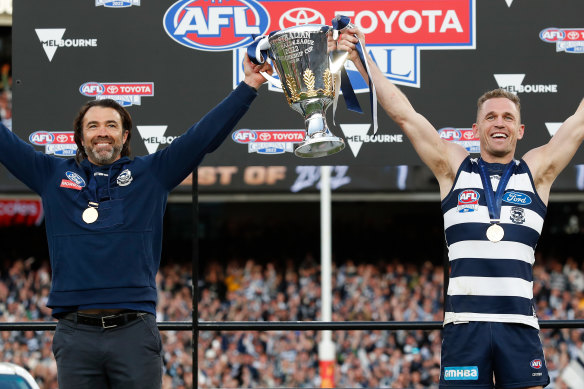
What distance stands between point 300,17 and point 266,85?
39 centimetres

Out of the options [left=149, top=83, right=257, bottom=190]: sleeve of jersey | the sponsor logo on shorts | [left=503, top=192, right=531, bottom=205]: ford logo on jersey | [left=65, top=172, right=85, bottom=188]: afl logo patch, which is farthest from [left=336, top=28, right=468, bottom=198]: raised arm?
[left=65, top=172, right=85, bottom=188]: afl logo patch

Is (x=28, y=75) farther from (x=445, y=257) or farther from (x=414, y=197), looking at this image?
(x=414, y=197)

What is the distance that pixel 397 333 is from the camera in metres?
14.3

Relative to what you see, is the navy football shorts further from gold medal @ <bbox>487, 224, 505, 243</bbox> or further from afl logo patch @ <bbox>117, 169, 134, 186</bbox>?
afl logo patch @ <bbox>117, 169, 134, 186</bbox>

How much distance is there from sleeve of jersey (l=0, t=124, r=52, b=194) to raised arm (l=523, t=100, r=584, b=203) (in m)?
1.92

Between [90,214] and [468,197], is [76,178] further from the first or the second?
[468,197]

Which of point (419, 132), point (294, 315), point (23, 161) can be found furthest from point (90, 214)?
point (294, 315)

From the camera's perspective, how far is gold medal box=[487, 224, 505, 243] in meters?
3.15

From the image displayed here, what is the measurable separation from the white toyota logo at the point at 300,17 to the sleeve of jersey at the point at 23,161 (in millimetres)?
1609

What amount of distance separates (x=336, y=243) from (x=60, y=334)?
15.7 metres

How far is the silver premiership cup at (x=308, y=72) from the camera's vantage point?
3.31 metres

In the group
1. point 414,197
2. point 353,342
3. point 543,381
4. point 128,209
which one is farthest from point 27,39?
point 414,197

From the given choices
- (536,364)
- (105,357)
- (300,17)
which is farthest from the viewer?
(300,17)

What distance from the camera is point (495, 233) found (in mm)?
3156
